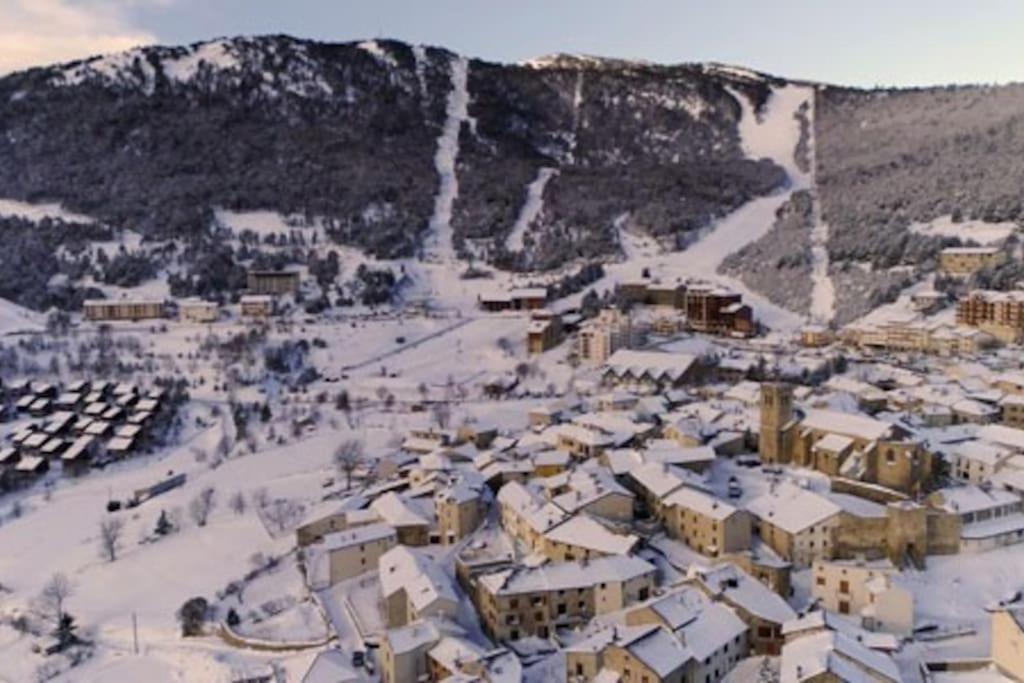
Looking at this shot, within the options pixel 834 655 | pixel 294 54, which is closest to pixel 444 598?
pixel 834 655

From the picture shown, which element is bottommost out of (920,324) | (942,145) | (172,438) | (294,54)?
(172,438)

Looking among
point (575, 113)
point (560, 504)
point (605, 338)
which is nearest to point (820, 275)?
point (605, 338)

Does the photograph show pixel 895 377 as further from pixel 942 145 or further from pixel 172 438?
pixel 942 145

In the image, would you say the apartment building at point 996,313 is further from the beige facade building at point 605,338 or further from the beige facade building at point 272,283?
the beige facade building at point 272,283

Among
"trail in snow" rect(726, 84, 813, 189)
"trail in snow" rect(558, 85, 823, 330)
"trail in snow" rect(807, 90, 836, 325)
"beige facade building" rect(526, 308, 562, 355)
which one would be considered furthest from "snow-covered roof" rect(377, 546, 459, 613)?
"trail in snow" rect(726, 84, 813, 189)

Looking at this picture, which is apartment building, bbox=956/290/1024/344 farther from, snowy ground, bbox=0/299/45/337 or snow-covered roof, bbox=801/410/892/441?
snowy ground, bbox=0/299/45/337

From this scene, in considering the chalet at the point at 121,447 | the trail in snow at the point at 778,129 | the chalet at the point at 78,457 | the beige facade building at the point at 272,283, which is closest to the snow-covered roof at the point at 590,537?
the chalet at the point at 121,447

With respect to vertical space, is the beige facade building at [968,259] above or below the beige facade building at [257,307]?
above

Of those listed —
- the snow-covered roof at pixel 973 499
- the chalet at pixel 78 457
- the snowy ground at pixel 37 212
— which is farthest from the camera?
the snowy ground at pixel 37 212
